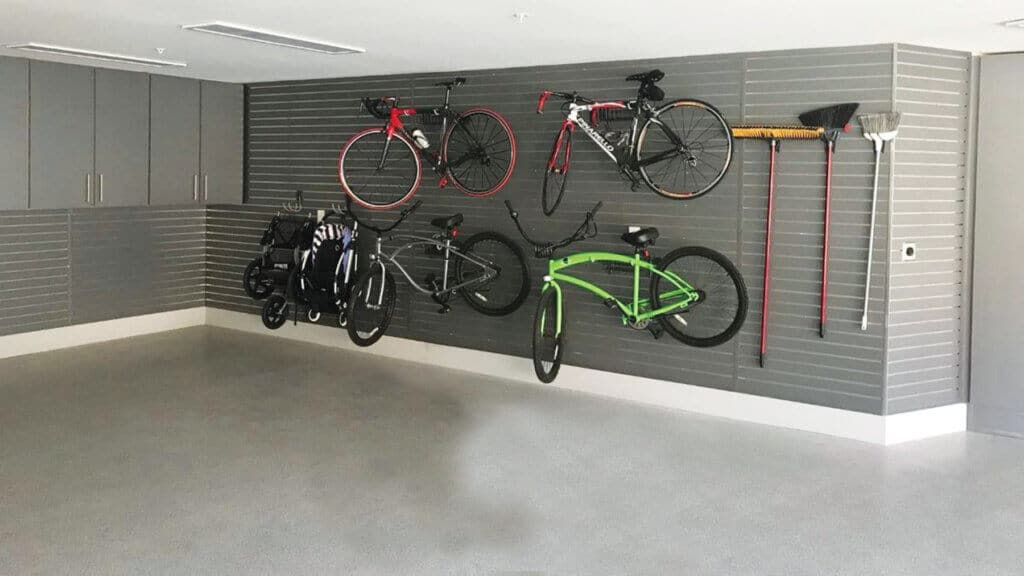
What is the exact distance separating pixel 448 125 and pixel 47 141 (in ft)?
10.3

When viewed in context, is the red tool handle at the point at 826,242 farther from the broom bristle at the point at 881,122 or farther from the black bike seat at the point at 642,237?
the black bike seat at the point at 642,237

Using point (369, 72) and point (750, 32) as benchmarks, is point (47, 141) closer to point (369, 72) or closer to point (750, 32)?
point (369, 72)

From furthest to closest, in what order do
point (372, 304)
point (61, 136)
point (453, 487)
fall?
point (372, 304)
point (61, 136)
point (453, 487)

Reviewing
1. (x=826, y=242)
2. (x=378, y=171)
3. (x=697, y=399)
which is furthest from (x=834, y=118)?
(x=378, y=171)

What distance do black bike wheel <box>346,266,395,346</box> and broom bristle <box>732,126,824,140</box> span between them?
3043mm

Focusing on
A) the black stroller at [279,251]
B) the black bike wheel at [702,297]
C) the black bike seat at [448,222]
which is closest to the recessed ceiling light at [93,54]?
the black stroller at [279,251]

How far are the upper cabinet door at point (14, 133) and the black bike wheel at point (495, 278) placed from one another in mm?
3400

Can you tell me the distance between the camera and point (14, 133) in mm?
7473

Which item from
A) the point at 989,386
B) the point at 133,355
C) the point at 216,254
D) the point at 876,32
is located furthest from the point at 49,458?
the point at 989,386

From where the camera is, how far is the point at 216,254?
9523 millimetres

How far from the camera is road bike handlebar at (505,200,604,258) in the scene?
22.8 feet

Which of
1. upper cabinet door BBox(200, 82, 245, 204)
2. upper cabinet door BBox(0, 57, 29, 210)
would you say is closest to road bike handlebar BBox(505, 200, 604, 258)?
upper cabinet door BBox(200, 82, 245, 204)

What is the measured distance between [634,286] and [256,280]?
3668mm

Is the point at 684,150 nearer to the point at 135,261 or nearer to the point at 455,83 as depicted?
the point at 455,83
